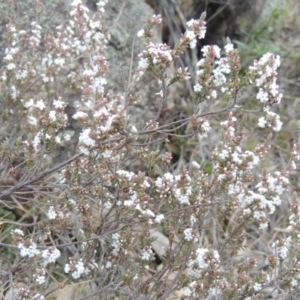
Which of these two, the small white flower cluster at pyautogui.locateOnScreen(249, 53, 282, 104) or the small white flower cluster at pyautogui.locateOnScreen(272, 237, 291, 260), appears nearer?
the small white flower cluster at pyautogui.locateOnScreen(249, 53, 282, 104)

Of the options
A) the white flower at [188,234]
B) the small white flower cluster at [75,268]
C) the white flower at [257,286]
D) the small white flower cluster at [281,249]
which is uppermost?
the small white flower cluster at [75,268]

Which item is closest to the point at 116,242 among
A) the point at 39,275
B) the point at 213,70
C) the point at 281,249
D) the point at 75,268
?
the point at 75,268

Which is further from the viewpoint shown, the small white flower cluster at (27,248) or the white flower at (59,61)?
the white flower at (59,61)

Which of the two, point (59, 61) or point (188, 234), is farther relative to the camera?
point (59, 61)

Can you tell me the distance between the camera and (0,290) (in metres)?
2.46

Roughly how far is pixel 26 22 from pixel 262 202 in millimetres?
1762

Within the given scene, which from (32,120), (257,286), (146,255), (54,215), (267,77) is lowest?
(257,286)

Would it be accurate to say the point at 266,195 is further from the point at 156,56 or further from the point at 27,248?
the point at 27,248

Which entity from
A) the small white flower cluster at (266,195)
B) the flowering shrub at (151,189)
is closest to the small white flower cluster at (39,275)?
the flowering shrub at (151,189)

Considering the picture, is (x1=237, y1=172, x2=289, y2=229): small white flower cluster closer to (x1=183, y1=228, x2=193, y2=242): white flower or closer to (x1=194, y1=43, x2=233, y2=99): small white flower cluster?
(x1=183, y1=228, x2=193, y2=242): white flower

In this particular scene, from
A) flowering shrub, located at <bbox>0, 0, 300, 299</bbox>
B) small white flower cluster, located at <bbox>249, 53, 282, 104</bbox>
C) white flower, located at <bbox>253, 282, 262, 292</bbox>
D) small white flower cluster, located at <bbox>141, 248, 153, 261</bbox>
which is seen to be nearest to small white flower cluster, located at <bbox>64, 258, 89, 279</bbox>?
flowering shrub, located at <bbox>0, 0, 300, 299</bbox>

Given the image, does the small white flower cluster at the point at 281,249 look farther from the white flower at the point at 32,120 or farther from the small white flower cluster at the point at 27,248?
the white flower at the point at 32,120

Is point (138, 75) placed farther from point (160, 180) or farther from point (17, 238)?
point (17, 238)

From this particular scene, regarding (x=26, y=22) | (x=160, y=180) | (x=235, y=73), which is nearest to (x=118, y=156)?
(x=160, y=180)
